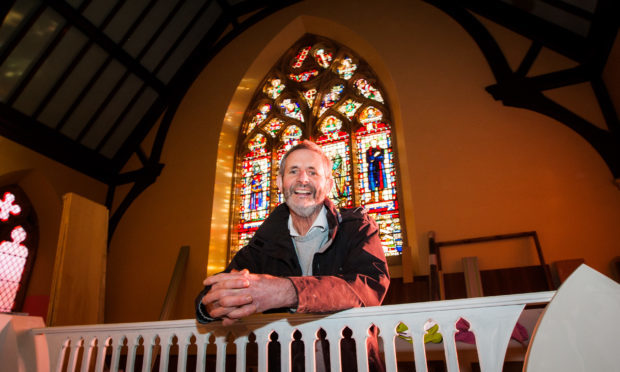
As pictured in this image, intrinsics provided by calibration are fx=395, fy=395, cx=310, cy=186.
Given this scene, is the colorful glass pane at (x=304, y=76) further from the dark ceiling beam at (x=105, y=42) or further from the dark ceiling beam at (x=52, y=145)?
the dark ceiling beam at (x=52, y=145)

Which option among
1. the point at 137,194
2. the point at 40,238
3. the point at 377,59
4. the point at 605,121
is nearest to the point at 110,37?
the point at 137,194

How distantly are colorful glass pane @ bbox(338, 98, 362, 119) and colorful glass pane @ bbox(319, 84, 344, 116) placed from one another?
6.0 inches

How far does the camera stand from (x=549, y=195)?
3750 millimetres

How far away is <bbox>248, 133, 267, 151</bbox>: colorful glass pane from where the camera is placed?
5.79 meters

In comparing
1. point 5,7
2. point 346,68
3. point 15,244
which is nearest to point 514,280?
point 346,68

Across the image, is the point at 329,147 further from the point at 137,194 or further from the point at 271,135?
the point at 137,194

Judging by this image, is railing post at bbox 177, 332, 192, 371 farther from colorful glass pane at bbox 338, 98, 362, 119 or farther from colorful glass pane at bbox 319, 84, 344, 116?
colorful glass pane at bbox 319, 84, 344, 116

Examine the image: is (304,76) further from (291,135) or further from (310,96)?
(291,135)

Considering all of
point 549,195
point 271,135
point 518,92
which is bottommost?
point 549,195

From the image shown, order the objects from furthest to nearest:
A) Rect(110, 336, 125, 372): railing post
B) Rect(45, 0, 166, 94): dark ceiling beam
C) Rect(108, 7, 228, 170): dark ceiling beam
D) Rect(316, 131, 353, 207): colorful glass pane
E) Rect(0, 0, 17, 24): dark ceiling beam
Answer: Rect(108, 7, 228, 170): dark ceiling beam < Rect(316, 131, 353, 207): colorful glass pane < Rect(45, 0, 166, 94): dark ceiling beam < Rect(0, 0, 17, 24): dark ceiling beam < Rect(110, 336, 125, 372): railing post

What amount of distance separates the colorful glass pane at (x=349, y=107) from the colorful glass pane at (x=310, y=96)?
0.49m

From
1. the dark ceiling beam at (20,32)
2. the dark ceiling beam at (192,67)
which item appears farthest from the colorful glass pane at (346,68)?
the dark ceiling beam at (20,32)

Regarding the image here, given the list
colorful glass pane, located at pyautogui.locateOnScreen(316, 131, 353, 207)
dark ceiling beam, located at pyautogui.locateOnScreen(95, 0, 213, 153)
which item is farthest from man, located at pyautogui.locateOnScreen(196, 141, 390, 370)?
dark ceiling beam, located at pyautogui.locateOnScreen(95, 0, 213, 153)

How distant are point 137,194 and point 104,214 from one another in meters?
1.65
